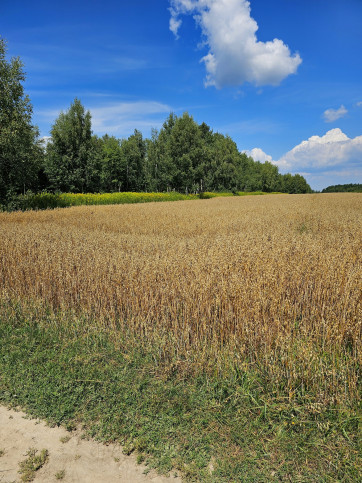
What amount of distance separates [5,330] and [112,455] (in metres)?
3.28

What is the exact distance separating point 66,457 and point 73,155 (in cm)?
4669

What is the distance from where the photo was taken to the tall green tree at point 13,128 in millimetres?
21641

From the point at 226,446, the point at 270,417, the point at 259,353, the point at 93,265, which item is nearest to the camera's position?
the point at 226,446

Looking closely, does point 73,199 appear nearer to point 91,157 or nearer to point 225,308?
point 91,157

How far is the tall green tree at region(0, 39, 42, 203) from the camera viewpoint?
21.6 meters

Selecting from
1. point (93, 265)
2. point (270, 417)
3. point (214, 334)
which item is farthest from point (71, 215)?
point (270, 417)

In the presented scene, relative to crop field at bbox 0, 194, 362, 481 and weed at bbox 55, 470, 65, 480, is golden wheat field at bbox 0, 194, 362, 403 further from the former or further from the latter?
weed at bbox 55, 470, 65, 480

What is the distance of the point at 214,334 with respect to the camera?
410cm

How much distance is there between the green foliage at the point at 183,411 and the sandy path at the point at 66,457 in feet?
0.34

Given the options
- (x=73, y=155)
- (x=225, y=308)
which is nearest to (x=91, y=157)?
(x=73, y=155)

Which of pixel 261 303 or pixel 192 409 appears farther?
pixel 261 303

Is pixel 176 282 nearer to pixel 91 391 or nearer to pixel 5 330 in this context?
pixel 91 391

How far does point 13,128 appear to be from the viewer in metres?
21.8

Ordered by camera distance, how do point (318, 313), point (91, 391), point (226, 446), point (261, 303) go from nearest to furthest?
1. point (226, 446)
2. point (91, 391)
3. point (261, 303)
4. point (318, 313)
